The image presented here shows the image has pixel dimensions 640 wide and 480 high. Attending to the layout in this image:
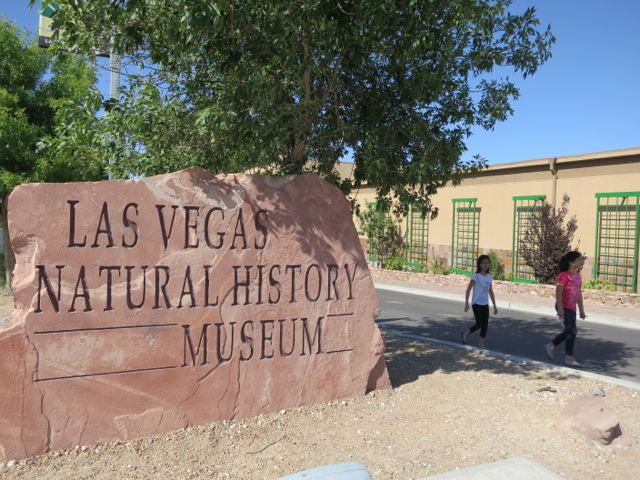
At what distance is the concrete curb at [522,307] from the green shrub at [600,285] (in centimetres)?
248

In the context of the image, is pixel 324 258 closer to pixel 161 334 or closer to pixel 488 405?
pixel 161 334

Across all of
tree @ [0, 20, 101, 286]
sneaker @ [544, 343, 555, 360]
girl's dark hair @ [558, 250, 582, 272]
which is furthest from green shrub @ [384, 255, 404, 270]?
girl's dark hair @ [558, 250, 582, 272]

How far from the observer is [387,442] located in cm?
431

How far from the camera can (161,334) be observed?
441 centimetres

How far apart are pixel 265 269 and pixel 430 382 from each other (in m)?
2.33

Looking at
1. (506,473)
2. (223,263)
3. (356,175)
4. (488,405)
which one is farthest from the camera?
(356,175)

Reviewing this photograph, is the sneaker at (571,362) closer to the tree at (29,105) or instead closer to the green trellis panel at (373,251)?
the tree at (29,105)

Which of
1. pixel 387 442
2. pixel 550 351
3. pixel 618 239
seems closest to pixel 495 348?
pixel 550 351

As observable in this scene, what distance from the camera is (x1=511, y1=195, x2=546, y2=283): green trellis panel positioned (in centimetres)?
1747

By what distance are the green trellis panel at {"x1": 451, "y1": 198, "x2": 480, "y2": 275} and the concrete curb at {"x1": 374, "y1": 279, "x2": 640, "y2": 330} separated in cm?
349

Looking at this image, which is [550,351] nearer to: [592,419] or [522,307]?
[592,419]

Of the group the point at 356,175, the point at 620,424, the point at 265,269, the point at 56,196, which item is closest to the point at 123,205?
the point at 56,196

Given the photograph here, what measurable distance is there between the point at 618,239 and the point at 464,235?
606 cm

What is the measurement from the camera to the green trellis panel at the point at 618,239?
1477cm
